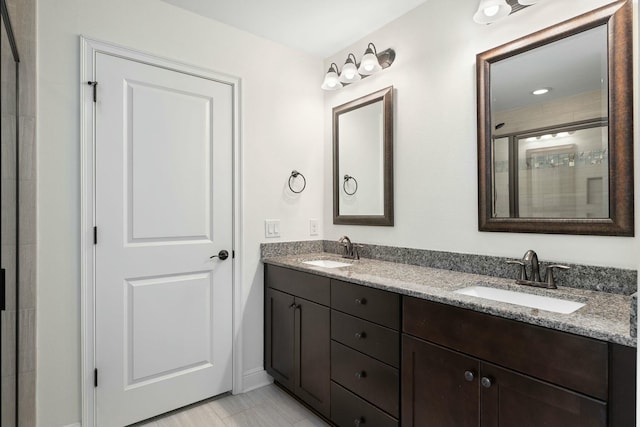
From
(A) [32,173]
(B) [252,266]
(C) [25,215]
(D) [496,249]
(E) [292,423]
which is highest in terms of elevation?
(A) [32,173]

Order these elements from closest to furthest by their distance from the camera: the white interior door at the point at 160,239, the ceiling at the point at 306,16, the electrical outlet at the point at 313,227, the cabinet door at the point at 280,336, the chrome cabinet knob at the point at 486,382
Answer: the chrome cabinet knob at the point at 486,382 → the white interior door at the point at 160,239 → the ceiling at the point at 306,16 → the cabinet door at the point at 280,336 → the electrical outlet at the point at 313,227

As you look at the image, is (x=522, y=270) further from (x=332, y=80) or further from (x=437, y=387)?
(x=332, y=80)

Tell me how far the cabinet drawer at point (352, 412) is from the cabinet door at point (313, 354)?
2.3 inches

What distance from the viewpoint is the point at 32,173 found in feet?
5.45

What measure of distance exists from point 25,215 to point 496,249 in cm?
225

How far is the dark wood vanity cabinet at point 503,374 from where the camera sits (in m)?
0.96

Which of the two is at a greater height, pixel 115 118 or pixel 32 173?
pixel 115 118

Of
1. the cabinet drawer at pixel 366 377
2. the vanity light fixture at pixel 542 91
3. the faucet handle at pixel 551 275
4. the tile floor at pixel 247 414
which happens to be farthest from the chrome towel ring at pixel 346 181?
the tile floor at pixel 247 414

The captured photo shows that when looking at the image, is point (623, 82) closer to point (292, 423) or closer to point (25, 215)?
point (292, 423)

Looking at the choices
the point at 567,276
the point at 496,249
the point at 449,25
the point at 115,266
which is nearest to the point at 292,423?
the point at 115,266

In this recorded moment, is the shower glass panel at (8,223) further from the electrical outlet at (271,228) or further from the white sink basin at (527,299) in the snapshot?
the white sink basin at (527,299)

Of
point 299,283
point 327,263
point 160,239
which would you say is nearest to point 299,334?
point 299,283

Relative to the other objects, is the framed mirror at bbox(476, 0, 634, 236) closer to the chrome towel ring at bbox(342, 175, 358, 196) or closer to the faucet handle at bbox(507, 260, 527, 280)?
the faucet handle at bbox(507, 260, 527, 280)

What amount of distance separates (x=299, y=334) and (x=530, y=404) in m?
1.27
